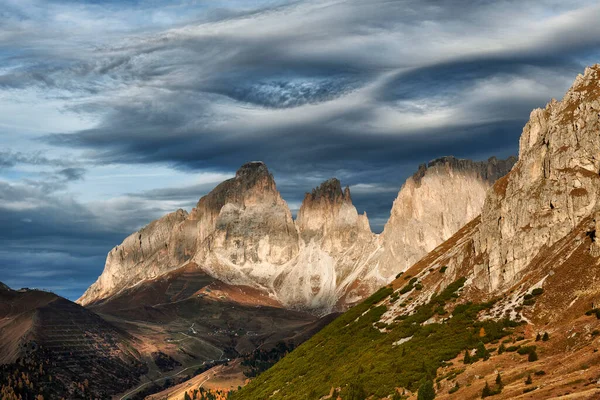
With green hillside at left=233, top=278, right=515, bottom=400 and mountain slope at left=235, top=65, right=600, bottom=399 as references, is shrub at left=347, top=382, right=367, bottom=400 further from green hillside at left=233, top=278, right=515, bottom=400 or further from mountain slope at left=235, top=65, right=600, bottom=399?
mountain slope at left=235, top=65, right=600, bottom=399

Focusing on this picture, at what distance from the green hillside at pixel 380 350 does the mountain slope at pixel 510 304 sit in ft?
0.69

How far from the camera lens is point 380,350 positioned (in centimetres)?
8488

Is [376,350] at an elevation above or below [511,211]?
below

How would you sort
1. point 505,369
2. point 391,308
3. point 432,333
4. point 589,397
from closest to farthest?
point 589,397 → point 505,369 → point 432,333 → point 391,308

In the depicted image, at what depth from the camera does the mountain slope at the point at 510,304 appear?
60219mm

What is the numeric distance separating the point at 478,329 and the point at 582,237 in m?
14.9

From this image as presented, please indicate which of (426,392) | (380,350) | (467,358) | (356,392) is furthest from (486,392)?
(380,350)

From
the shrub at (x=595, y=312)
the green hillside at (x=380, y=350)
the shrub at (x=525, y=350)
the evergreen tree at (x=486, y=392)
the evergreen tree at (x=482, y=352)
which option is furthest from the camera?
the green hillside at (x=380, y=350)

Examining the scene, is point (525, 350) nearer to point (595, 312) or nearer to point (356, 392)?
point (595, 312)

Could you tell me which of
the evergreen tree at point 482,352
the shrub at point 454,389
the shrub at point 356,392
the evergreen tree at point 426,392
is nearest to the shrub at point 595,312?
the evergreen tree at point 482,352

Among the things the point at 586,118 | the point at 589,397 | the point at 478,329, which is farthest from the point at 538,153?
the point at 589,397

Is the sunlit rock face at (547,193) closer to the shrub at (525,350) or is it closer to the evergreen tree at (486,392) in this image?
the shrub at (525,350)

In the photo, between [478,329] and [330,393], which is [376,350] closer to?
[330,393]

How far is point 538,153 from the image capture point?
90.2 metres
